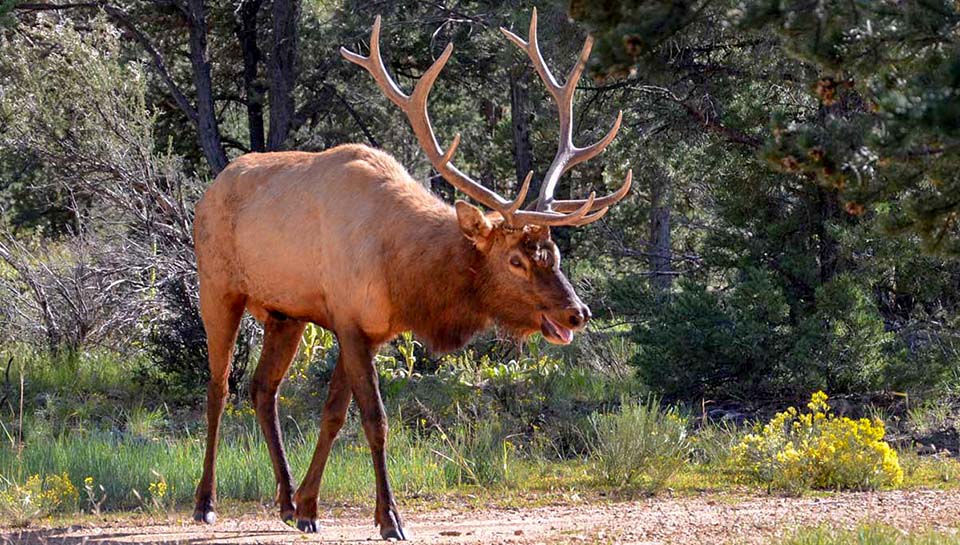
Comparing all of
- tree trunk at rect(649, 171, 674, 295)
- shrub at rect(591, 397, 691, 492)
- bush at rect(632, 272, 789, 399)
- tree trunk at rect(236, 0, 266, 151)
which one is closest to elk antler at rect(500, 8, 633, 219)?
shrub at rect(591, 397, 691, 492)

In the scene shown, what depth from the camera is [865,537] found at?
5879 mm

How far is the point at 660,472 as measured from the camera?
8805 mm

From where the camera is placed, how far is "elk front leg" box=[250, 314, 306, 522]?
7805 mm

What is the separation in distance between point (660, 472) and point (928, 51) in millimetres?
4458

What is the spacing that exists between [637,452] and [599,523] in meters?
1.49

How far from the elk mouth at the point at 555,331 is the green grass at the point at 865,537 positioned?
163cm

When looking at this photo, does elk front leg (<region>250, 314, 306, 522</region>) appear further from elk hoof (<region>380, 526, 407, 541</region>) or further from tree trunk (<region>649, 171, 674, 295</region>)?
tree trunk (<region>649, 171, 674, 295</region>)

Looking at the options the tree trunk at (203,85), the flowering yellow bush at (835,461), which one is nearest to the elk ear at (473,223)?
the flowering yellow bush at (835,461)

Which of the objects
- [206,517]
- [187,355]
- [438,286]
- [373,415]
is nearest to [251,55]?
[187,355]

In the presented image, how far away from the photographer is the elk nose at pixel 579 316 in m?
6.78

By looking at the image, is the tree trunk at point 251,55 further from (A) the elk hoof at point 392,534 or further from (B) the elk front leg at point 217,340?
(A) the elk hoof at point 392,534

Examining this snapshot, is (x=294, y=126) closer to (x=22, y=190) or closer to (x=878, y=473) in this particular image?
(x=22, y=190)

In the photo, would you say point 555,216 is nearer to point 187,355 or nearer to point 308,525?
point 308,525

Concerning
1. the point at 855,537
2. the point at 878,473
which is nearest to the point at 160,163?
the point at 878,473
